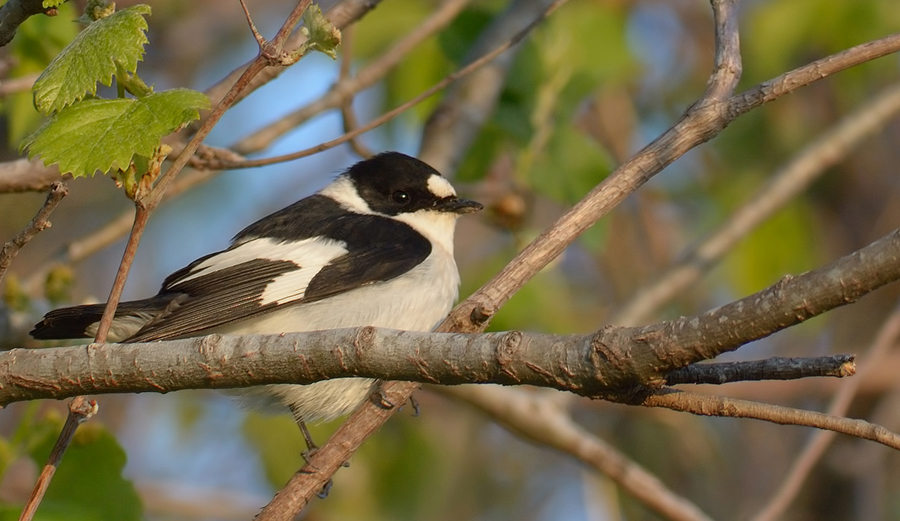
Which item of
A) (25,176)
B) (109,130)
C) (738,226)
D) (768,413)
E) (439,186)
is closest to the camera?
(768,413)

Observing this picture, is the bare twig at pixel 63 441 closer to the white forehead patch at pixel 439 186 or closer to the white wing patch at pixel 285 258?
the white wing patch at pixel 285 258

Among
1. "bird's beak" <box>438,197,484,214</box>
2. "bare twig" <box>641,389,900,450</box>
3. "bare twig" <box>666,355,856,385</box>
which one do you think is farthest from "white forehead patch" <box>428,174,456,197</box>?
"bare twig" <box>666,355,856,385</box>

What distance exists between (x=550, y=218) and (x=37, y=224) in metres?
5.53

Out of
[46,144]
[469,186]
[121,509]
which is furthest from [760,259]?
[46,144]

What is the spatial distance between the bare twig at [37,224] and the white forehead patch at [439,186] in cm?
213

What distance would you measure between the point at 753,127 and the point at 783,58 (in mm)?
1269

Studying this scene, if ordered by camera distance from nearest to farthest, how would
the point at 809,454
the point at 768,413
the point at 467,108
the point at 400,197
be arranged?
the point at 768,413, the point at 809,454, the point at 400,197, the point at 467,108

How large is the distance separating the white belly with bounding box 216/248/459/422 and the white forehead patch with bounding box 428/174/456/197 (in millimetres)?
549

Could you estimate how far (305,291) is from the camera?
316cm

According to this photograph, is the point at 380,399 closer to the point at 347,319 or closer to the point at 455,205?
the point at 347,319

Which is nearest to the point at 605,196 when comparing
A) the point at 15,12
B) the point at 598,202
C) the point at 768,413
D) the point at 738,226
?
the point at 598,202

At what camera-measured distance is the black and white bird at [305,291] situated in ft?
9.61

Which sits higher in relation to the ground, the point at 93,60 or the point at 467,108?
the point at 467,108

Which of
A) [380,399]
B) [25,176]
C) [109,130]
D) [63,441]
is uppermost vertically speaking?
[25,176]
